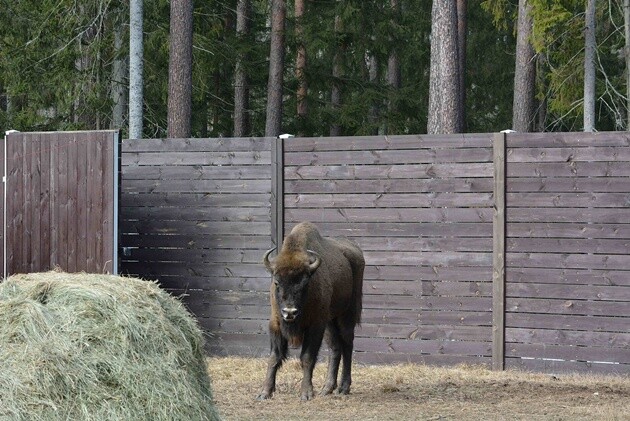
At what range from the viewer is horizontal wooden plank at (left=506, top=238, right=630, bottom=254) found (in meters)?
11.4

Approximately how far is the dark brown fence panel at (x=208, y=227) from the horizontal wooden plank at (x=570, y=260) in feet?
9.07

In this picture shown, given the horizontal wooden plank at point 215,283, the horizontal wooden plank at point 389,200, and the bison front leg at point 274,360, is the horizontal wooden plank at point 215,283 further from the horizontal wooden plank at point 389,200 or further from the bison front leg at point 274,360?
the bison front leg at point 274,360

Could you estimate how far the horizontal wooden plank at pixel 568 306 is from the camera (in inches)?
445

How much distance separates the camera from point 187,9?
17.2 m

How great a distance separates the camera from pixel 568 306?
11492 mm

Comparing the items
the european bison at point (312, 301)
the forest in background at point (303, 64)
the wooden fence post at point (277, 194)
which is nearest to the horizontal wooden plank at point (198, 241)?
the wooden fence post at point (277, 194)

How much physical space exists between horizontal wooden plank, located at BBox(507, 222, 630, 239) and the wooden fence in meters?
0.01

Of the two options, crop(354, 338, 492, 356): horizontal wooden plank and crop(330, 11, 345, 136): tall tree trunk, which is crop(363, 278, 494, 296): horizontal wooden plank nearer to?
crop(354, 338, 492, 356): horizontal wooden plank

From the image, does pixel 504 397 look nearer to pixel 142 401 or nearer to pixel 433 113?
pixel 142 401

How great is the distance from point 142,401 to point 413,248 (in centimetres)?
566

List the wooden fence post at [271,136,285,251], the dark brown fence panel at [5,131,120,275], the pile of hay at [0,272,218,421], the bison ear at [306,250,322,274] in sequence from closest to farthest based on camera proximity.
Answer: the pile of hay at [0,272,218,421], the bison ear at [306,250,322,274], the dark brown fence panel at [5,131,120,275], the wooden fence post at [271,136,285,251]

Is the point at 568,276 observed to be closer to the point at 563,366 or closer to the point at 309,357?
the point at 563,366

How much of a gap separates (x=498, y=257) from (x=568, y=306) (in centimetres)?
85

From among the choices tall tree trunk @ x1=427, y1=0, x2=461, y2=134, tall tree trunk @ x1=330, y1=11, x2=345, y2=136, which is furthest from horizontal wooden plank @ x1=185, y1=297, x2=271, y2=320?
tall tree trunk @ x1=330, y1=11, x2=345, y2=136
